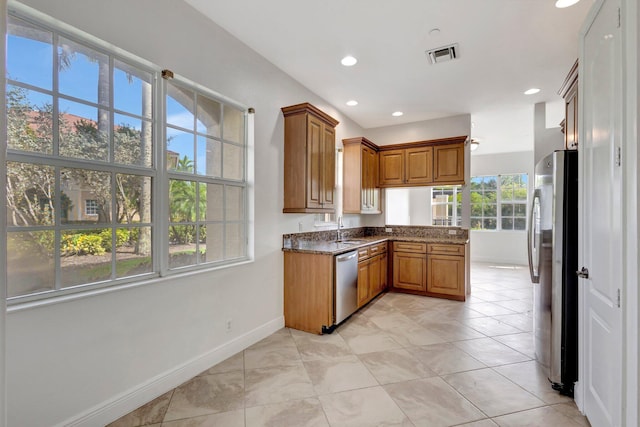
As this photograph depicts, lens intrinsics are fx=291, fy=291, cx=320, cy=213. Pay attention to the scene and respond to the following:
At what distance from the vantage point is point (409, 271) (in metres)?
4.93

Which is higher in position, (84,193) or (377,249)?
(84,193)

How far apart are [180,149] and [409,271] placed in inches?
156

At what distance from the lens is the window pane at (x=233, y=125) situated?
2892 mm

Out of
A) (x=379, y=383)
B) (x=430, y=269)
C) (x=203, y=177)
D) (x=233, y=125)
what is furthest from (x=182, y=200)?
(x=430, y=269)

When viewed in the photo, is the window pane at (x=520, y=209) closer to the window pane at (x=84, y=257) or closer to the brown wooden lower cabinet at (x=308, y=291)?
the brown wooden lower cabinet at (x=308, y=291)

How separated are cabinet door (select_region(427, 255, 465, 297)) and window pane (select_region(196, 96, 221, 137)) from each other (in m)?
3.76

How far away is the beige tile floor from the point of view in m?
1.92

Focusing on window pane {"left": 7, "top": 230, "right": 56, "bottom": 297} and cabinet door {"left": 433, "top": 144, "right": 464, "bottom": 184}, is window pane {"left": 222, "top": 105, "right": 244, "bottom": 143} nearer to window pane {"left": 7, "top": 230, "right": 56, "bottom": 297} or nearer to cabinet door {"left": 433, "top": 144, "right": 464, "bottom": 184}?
window pane {"left": 7, "top": 230, "right": 56, "bottom": 297}

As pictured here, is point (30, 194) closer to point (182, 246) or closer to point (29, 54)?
point (29, 54)

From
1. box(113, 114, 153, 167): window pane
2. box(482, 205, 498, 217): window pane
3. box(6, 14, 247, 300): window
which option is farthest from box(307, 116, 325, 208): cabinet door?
box(482, 205, 498, 217): window pane

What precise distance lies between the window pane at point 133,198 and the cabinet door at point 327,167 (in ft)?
6.67

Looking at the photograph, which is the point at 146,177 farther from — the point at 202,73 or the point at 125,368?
the point at 125,368

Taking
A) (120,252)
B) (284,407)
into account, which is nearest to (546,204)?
(284,407)

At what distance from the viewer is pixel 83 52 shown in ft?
6.11
